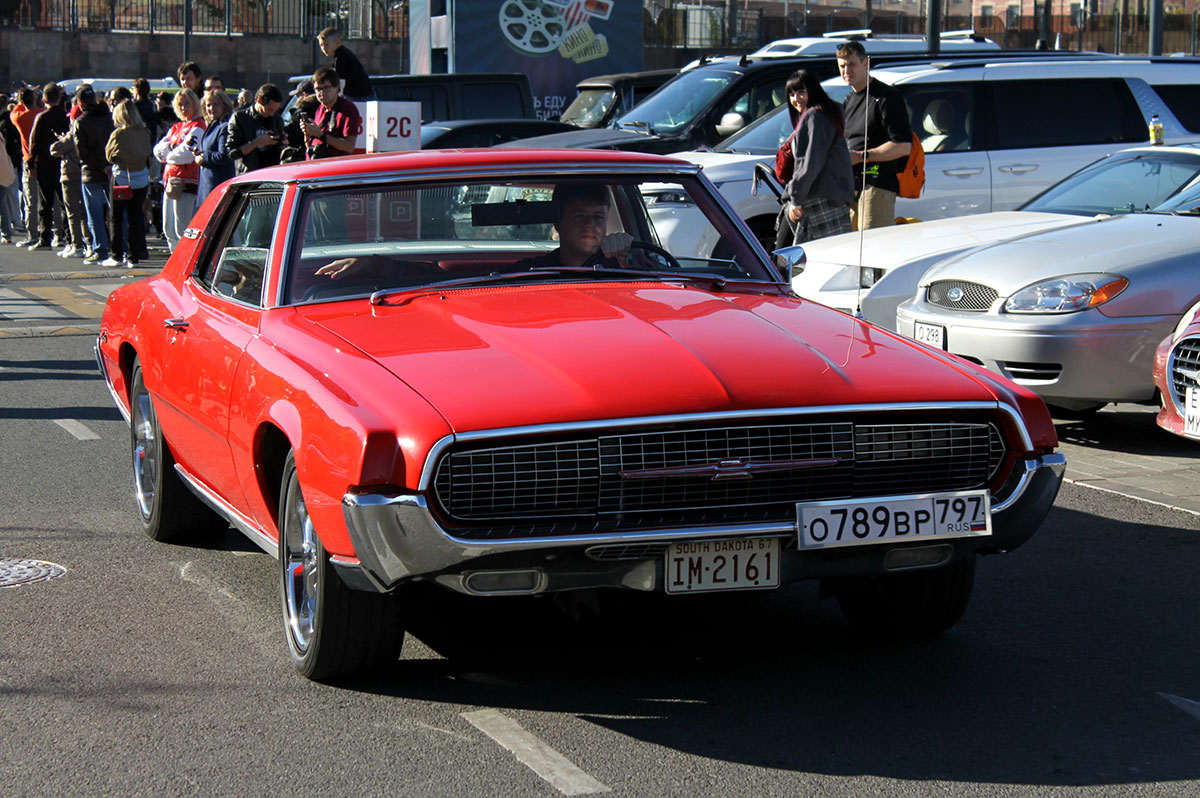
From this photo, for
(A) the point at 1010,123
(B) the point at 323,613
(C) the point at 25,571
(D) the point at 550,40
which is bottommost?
(C) the point at 25,571

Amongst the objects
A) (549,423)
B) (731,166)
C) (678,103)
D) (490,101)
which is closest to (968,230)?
(731,166)

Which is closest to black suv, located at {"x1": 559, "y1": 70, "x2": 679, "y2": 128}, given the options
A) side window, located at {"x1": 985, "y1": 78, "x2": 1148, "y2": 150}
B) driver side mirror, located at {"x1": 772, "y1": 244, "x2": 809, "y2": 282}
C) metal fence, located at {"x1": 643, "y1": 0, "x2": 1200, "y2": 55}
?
side window, located at {"x1": 985, "y1": 78, "x2": 1148, "y2": 150}

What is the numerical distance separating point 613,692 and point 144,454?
111 inches

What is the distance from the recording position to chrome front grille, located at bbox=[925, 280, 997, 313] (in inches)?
335

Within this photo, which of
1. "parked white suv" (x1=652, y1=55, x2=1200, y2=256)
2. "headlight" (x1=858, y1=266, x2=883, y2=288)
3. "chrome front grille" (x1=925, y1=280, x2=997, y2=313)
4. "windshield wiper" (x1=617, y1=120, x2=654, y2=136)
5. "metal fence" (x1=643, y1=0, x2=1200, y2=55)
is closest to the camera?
"chrome front grille" (x1=925, y1=280, x2=997, y2=313)

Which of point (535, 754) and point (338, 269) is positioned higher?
point (338, 269)

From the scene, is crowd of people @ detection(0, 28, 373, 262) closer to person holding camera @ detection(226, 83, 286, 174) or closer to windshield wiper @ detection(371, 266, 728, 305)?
person holding camera @ detection(226, 83, 286, 174)

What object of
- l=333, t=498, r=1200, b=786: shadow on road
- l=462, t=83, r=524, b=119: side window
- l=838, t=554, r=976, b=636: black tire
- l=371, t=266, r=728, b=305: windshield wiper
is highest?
l=462, t=83, r=524, b=119: side window

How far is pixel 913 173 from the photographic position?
1157 centimetres

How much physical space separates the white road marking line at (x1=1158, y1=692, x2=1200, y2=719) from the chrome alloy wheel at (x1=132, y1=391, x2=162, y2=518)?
12.3 ft

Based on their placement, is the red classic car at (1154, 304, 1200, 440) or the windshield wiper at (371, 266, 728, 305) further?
the red classic car at (1154, 304, 1200, 440)

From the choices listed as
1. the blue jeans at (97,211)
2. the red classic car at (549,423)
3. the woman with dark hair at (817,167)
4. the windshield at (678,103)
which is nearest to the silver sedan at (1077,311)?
the woman with dark hair at (817,167)

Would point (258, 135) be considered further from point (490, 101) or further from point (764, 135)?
point (490, 101)

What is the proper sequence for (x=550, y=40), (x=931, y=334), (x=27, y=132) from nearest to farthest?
(x=931, y=334) < (x=27, y=132) < (x=550, y=40)
